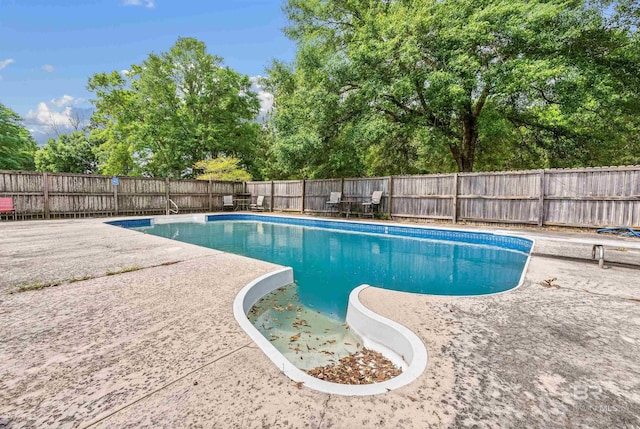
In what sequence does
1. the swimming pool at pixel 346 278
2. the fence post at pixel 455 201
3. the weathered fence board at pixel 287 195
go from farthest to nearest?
the weathered fence board at pixel 287 195 → the fence post at pixel 455 201 → the swimming pool at pixel 346 278

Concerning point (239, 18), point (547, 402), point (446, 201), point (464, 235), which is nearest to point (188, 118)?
point (239, 18)

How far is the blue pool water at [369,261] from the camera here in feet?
13.3

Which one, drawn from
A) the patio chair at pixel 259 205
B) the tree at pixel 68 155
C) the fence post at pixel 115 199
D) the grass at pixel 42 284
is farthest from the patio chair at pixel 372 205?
the tree at pixel 68 155

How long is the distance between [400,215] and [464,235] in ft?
10.1

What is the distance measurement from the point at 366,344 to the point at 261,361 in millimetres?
980

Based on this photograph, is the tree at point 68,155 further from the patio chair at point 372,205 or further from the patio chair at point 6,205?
the patio chair at point 372,205

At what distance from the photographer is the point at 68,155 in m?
23.9

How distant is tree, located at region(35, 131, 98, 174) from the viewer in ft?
78.1

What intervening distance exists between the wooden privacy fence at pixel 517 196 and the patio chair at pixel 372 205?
0.26 metres

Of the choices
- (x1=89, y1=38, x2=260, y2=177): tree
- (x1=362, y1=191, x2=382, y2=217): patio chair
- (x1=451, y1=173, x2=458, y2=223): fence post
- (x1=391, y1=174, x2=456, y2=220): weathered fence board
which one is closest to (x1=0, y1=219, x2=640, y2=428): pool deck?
(x1=451, y1=173, x2=458, y2=223): fence post

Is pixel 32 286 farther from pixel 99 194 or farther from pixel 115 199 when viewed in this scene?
pixel 115 199

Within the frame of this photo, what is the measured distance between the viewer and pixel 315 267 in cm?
521

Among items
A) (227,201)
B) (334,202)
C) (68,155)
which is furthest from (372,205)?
(68,155)

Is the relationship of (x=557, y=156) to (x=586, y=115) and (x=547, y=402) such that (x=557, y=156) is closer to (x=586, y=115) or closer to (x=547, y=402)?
(x=586, y=115)
